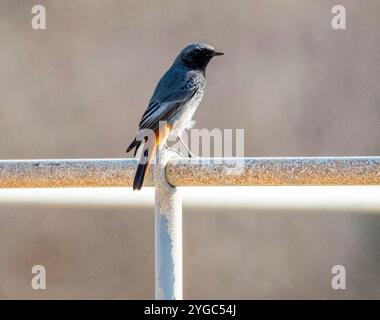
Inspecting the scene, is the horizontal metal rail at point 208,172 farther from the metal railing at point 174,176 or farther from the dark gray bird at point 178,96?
the dark gray bird at point 178,96

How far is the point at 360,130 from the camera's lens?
21.5ft

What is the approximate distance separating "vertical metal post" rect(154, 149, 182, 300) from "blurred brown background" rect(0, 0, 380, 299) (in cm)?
468

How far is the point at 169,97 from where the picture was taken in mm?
3811

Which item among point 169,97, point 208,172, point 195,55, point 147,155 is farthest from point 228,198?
point 195,55

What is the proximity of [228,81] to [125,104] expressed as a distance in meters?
0.84

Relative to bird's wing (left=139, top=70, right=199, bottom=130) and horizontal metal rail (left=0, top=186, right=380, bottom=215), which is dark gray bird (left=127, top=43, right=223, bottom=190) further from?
horizontal metal rail (left=0, top=186, right=380, bottom=215)

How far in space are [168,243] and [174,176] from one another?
0.14 metres

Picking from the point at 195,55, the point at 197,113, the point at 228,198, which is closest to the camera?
the point at 228,198

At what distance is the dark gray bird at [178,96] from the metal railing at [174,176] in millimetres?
1516

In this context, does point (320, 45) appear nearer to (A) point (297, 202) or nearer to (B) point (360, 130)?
(B) point (360, 130)

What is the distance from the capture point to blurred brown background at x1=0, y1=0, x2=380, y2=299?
20.9 feet

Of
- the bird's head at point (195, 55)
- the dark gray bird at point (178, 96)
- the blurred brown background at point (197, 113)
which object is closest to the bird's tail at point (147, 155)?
the dark gray bird at point (178, 96)

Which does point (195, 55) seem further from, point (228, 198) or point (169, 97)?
point (228, 198)
